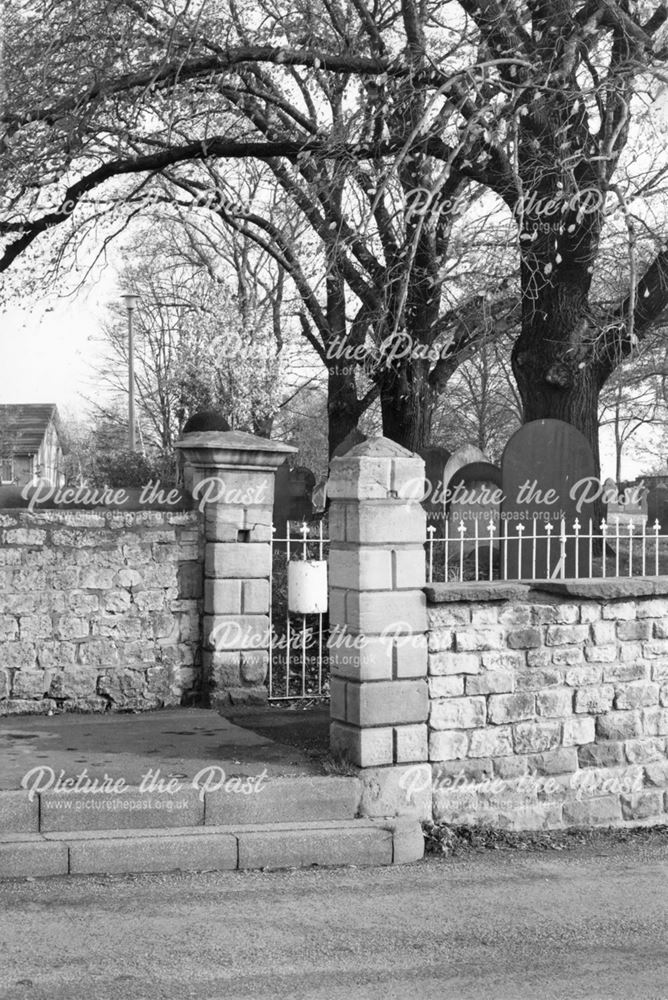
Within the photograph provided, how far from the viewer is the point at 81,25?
520 inches

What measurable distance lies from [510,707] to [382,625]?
1.20 metres

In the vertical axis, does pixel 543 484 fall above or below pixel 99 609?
above

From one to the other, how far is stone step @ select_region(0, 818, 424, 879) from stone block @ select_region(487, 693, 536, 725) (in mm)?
1033

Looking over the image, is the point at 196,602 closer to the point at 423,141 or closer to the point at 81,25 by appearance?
the point at 423,141

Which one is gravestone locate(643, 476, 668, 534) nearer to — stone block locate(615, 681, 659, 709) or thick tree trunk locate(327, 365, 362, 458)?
thick tree trunk locate(327, 365, 362, 458)

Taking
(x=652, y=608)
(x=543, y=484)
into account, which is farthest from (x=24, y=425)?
(x=652, y=608)

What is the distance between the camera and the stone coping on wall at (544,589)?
745 centimetres

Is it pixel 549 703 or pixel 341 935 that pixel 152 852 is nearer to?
pixel 341 935

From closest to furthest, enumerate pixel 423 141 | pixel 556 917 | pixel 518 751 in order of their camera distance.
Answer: pixel 556 917 → pixel 518 751 → pixel 423 141

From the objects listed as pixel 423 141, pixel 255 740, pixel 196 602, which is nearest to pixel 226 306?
pixel 423 141

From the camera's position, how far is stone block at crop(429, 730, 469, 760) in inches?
292

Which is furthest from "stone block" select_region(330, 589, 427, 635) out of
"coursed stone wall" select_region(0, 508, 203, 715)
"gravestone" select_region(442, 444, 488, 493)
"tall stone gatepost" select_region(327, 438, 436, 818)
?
"gravestone" select_region(442, 444, 488, 493)

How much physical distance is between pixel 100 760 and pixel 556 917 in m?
3.17

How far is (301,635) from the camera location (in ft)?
34.2
